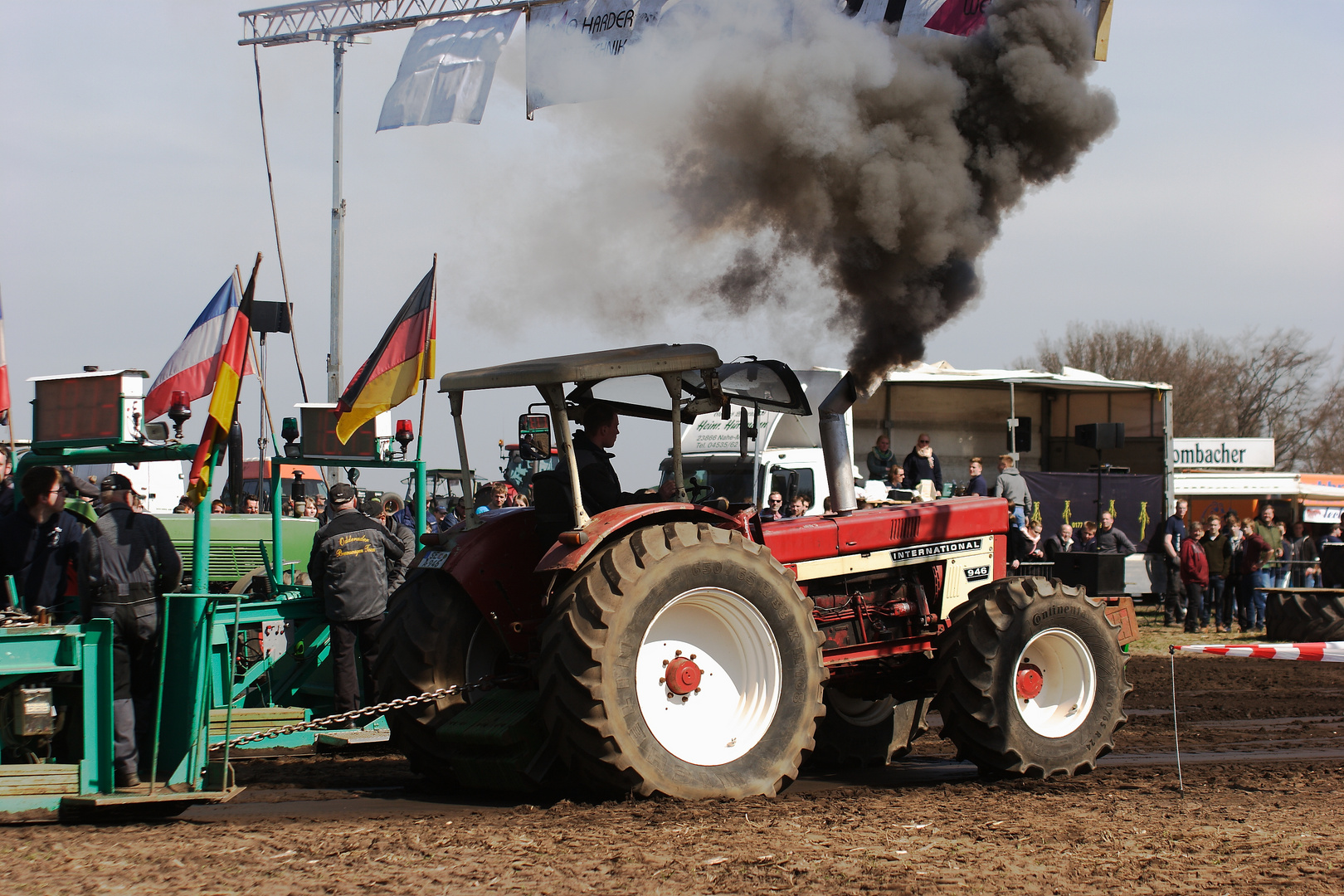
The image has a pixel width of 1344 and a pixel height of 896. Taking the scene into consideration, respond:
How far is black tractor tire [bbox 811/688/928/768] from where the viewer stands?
22.6 feet

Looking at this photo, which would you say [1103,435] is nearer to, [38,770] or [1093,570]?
[1093,570]

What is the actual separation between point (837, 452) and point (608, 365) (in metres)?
1.73

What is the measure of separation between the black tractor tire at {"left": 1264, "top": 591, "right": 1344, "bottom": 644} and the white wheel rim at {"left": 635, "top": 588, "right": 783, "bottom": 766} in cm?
1030

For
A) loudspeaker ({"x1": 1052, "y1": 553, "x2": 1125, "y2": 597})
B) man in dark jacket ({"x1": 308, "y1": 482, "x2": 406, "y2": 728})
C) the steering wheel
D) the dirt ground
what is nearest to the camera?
the dirt ground

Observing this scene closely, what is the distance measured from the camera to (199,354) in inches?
287

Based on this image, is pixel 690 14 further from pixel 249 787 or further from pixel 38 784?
pixel 38 784

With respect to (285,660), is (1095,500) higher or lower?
higher

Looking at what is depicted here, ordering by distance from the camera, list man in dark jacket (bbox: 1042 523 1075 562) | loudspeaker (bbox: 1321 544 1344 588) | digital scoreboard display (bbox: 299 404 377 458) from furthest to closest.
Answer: man in dark jacket (bbox: 1042 523 1075 562)
loudspeaker (bbox: 1321 544 1344 588)
digital scoreboard display (bbox: 299 404 377 458)

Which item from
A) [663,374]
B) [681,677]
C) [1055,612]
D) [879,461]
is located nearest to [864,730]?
[1055,612]

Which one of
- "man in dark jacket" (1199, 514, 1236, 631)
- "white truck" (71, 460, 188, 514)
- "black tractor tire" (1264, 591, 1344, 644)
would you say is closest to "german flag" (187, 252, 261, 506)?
"black tractor tire" (1264, 591, 1344, 644)

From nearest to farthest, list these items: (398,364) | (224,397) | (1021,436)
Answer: (224,397) → (398,364) → (1021,436)

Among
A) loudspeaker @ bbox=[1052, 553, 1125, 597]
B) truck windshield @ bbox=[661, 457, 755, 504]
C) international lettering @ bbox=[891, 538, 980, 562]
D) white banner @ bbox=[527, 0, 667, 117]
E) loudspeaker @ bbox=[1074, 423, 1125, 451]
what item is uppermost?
white banner @ bbox=[527, 0, 667, 117]

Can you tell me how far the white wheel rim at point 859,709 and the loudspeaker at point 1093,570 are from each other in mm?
5088

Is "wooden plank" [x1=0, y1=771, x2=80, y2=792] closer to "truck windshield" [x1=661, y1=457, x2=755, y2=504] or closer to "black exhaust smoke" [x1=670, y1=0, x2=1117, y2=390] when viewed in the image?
"black exhaust smoke" [x1=670, y1=0, x2=1117, y2=390]
